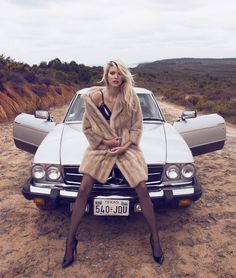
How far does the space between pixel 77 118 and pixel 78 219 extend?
2.03m

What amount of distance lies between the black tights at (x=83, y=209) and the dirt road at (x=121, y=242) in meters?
0.21

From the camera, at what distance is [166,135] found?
421 cm

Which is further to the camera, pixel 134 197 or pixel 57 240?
pixel 57 240

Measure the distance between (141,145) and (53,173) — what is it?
1040 millimetres

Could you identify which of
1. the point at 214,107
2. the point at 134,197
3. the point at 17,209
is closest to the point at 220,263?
the point at 134,197

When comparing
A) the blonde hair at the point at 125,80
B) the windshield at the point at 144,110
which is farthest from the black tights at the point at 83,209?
the windshield at the point at 144,110

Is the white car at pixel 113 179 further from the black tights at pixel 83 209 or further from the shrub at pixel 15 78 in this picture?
the shrub at pixel 15 78

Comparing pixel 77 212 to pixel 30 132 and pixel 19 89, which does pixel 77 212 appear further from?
pixel 19 89

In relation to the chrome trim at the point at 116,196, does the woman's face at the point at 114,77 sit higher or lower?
higher

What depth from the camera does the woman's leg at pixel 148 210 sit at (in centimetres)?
317

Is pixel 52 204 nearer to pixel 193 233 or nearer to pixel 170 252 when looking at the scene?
pixel 170 252

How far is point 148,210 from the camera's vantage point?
3172 mm

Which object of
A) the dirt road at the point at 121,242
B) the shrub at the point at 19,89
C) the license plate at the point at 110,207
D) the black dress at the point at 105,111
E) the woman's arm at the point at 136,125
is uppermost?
the black dress at the point at 105,111

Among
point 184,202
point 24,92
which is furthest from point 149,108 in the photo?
point 24,92
